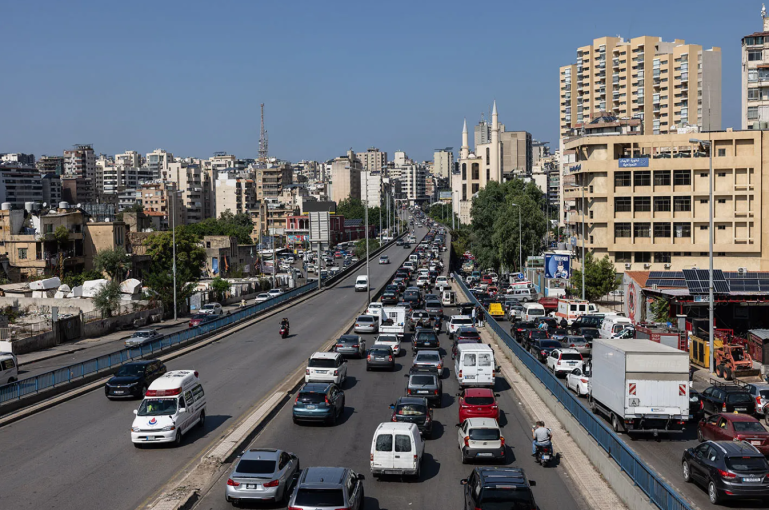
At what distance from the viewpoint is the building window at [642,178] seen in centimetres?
6866

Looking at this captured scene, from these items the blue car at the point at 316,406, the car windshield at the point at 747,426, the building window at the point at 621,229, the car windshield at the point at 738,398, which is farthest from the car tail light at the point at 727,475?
the building window at the point at 621,229

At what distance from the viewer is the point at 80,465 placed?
2036cm

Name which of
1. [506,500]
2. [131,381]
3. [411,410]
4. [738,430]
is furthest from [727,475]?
[131,381]

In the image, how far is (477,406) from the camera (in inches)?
982

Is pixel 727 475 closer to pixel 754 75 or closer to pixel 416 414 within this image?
pixel 416 414

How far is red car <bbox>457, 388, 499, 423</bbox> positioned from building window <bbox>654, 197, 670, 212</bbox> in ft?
159

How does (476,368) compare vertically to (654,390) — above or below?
below

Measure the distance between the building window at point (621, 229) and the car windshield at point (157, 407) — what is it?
56.0 m

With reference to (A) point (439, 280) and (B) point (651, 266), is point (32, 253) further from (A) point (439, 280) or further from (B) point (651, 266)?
(B) point (651, 266)

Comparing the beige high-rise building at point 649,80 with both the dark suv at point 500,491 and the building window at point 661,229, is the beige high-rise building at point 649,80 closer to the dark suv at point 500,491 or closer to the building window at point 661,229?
the building window at point 661,229

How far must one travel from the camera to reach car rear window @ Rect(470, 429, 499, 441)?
20.8 m

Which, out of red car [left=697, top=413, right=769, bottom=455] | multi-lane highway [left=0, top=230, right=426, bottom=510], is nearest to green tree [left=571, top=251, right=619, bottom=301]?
multi-lane highway [left=0, top=230, right=426, bottom=510]

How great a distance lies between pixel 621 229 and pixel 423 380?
4707cm

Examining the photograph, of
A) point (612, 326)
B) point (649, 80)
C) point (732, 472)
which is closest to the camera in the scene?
point (732, 472)
